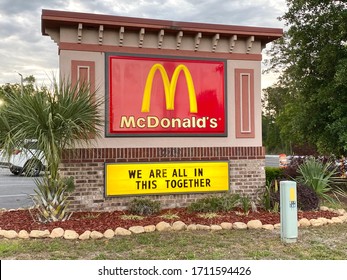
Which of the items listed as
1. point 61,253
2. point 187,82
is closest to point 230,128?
point 187,82

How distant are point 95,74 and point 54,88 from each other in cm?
155

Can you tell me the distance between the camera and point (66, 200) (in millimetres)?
8391

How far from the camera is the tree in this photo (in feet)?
39.2

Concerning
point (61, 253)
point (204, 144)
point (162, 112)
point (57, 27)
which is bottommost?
point (61, 253)

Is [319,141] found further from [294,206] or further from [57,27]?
[57,27]

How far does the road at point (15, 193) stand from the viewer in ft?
37.9

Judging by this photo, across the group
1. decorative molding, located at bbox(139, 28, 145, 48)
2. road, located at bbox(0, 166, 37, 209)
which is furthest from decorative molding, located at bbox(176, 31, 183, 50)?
road, located at bbox(0, 166, 37, 209)

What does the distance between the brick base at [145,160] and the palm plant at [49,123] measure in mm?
756

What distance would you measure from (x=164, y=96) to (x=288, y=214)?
4.17m

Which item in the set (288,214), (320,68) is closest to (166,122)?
(288,214)

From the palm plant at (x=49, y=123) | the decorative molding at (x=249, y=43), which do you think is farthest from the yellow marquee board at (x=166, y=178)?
the decorative molding at (x=249, y=43)

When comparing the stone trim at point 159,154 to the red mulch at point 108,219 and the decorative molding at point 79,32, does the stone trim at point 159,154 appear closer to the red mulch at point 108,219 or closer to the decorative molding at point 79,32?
the red mulch at point 108,219

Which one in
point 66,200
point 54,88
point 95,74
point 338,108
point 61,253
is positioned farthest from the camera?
point 338,108

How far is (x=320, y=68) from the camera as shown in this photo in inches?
498
